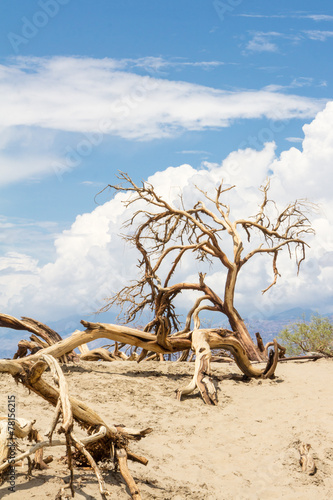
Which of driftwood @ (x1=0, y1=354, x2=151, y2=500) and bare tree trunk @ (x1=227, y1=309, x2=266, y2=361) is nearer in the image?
driftwood @ (x1=0, y1=354, x2=151, y2=500)

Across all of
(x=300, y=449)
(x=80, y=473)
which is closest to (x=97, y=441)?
(x=80, y=473)

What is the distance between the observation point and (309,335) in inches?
657

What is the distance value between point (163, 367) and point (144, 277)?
3.37 m

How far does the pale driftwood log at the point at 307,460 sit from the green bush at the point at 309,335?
10138 mm

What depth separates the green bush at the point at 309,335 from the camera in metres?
16.5

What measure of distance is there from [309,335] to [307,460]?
1106 centimetres

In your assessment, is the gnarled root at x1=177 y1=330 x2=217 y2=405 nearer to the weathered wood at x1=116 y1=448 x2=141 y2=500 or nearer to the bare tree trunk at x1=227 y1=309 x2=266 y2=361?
the bare tree trunk at x1=227 y1=309 x2=266 y2=361

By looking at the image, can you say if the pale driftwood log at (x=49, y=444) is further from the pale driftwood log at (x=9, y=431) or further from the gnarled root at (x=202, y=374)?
the gnarled root at (x=202, y=374)

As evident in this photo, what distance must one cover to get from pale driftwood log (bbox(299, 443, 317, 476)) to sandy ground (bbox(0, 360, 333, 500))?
7 centimetres

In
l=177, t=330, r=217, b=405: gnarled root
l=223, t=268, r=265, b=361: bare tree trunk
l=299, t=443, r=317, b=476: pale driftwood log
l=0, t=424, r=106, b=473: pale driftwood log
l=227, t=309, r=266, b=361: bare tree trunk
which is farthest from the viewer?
l=227, t=309, r=266, b=361: bare tree trunk

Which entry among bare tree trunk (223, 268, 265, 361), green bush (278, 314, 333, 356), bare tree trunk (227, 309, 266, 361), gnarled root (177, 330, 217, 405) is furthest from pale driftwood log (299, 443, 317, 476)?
green bush (278, 314, 333, 356)

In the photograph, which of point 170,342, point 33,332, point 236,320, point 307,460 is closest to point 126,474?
point 307,460

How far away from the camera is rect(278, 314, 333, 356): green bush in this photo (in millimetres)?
16469

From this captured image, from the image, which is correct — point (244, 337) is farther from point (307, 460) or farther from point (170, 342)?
point (307, 460)
